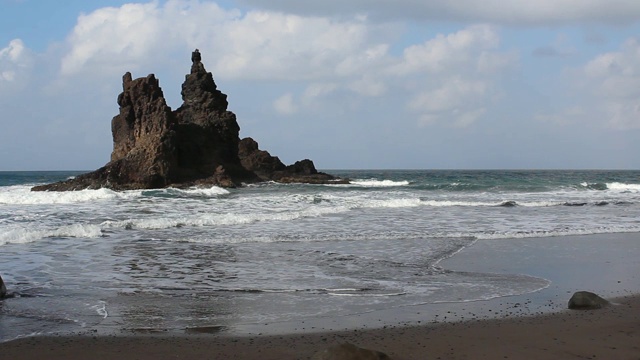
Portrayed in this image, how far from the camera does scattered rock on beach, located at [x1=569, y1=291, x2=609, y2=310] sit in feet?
23.6

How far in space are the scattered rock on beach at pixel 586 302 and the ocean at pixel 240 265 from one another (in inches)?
43.0

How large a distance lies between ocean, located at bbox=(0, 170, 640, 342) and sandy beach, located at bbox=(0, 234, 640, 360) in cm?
40

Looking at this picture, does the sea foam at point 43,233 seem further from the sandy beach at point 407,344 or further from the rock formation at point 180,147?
the rock formation at point 180,147

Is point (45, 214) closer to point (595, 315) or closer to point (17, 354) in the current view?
point (17, 354)

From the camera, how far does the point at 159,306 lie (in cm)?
754

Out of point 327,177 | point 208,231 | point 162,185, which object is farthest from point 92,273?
point 327,177

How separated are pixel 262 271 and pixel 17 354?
5.26m

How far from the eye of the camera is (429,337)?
5.96 m

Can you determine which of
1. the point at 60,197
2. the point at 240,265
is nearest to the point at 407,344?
the point at 240,265

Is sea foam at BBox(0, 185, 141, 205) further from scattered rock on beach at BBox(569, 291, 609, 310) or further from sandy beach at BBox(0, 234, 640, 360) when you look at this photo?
scattered rock on beach at BBox(569, 291, 609, 310)

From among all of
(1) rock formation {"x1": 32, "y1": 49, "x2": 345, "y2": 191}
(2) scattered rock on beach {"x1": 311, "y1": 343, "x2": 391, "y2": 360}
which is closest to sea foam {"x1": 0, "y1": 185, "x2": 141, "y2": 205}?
(1) rock formation {"x1": 32, "y1": 49, "x2": 345, "y2": 191}

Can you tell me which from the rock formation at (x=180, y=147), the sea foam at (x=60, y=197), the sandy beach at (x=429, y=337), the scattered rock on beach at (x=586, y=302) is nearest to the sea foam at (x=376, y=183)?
the rock formation at (x=180, y=147)

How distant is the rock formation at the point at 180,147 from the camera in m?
39.1

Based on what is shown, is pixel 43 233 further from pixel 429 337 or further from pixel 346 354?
pixel 346 354
